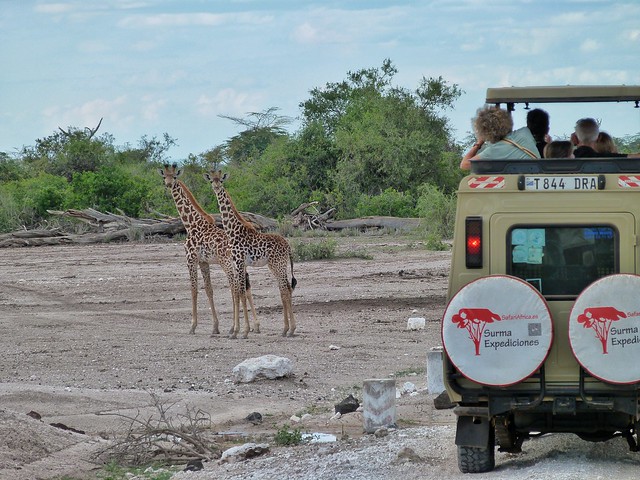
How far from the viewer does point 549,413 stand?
7031mm

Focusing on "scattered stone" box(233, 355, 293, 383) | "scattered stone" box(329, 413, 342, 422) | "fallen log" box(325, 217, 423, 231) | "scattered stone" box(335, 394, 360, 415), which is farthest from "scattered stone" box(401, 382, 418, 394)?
"fallen log" box(325, 217, 423, 231)

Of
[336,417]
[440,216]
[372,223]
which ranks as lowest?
[336,417]

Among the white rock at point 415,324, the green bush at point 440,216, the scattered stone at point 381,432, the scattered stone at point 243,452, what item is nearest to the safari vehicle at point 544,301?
the scattered stone at point 381,432

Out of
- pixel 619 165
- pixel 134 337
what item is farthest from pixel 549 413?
pixel 134 337

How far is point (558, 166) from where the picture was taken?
7.04m

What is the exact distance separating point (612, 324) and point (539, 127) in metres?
2.06

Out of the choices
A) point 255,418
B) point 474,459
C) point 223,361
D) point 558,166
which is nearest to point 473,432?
point 474,459

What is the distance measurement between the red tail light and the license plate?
37cm

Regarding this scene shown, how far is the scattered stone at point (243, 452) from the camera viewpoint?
8.37 metres

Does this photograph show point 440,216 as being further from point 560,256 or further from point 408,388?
point 560,256

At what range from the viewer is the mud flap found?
7090mm

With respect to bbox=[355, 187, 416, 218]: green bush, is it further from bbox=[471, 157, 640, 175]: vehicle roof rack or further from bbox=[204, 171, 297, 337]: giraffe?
bbox=[471, 157, 640, 175]: vehicle roof rack

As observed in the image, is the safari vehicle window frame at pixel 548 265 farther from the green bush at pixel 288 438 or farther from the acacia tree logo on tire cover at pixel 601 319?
the green bush at pixel 288 438

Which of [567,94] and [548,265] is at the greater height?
[567,94]
